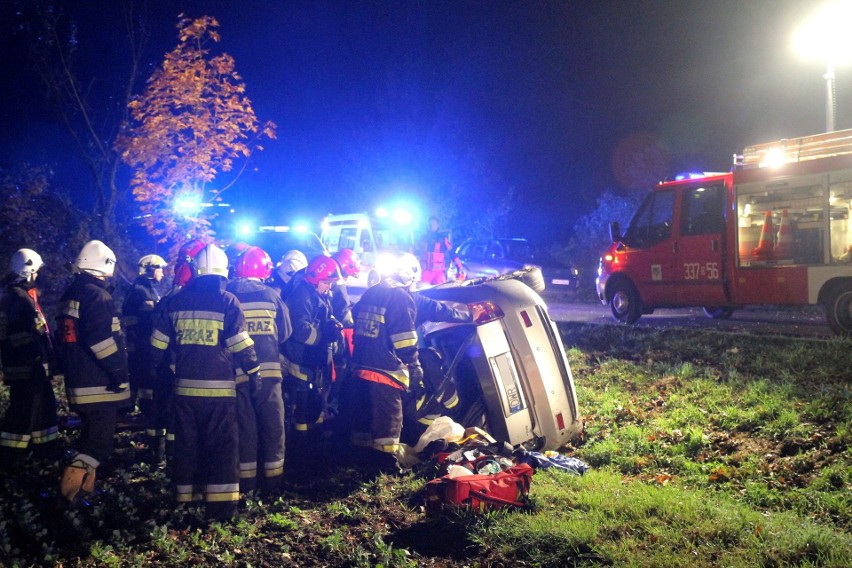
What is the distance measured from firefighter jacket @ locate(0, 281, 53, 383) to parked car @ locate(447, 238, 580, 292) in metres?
11.7

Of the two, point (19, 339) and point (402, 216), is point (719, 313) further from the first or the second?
point (19, 339)

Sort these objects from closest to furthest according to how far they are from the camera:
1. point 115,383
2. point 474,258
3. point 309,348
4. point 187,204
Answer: point 115,383 < point 309,348 < point 187,204 < point 474,258

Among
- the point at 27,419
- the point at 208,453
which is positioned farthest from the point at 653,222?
the point at 27,419

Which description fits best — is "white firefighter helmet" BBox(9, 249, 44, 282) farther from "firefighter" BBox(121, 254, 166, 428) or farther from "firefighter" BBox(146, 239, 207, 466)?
"firefighter" BBox(121, 254, 166, 428)

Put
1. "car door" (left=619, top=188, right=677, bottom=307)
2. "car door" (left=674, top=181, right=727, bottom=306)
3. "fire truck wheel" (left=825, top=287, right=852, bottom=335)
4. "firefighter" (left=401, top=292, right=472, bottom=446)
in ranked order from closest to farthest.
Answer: "firefighter" (left=401, top=292, right=472, bottom=446) → "fire truck wheel" (left=825, top=287, right=852, bottom=335) → "car door" (left=674, top=181, right=727, bottom=306) → "car door" (left=619, top=188, right=677, bottom=307)

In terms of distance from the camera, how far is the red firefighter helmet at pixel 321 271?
662 centimetres

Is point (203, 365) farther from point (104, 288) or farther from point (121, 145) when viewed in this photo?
point (121, 145)

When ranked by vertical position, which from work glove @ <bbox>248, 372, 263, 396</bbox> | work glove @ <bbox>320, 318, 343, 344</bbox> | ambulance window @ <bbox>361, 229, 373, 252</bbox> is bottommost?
work glove @ <bbox>248, 372, 263, 396</bbox>

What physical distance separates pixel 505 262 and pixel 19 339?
43.1 ft

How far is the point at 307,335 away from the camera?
6457 millimetres

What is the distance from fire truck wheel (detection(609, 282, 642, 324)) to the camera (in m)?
12.1

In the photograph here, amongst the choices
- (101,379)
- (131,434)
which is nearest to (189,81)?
(131,434)

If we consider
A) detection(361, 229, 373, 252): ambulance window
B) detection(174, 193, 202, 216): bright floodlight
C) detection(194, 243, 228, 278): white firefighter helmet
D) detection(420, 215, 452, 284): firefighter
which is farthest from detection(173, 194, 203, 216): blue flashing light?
detection(194, 243, 228, 278): white firefighter helmet

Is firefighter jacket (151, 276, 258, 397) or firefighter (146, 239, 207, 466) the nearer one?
firefighter jacket (151, 276, 258, 397)
